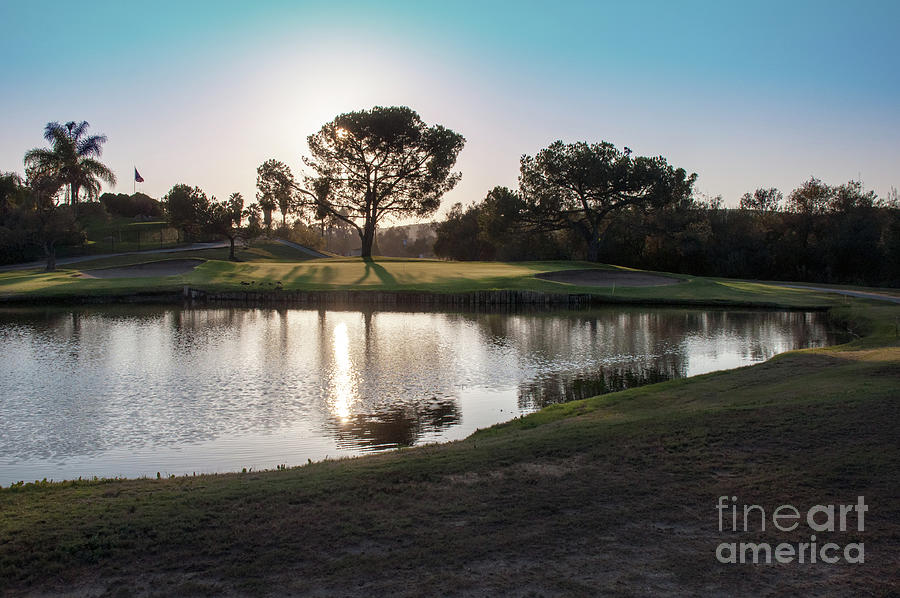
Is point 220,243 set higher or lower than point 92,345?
higher

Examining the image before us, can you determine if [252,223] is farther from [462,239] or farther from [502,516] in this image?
[502,516]

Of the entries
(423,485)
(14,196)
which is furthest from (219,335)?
(14,196)

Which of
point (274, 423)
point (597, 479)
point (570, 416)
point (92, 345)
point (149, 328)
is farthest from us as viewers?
point (149, 328)

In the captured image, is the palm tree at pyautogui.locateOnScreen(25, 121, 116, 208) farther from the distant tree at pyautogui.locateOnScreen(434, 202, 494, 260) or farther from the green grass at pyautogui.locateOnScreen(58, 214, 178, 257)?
the distant tree at pyautogui.locateOnScreen(434, 202, 494, 260)

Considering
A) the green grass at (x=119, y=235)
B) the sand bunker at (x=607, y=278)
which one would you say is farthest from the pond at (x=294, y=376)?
the green grass at (x=119, y=235)

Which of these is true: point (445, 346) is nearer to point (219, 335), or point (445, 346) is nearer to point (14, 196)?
point (219, 335)

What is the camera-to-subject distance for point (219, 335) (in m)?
26.3

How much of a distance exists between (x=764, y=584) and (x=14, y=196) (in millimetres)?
85450

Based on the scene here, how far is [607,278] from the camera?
52812mm

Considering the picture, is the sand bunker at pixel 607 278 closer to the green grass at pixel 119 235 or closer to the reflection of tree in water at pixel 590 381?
the reflection of tree in water at pixel 590 381

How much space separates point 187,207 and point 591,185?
40087 millimetres

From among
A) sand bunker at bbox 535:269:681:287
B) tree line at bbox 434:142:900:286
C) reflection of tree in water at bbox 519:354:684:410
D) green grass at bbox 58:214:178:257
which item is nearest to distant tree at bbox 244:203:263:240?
green grass at bbox 58:214:178:257

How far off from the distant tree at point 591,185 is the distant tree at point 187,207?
32351 mm

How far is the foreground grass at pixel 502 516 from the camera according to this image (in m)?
5.34
